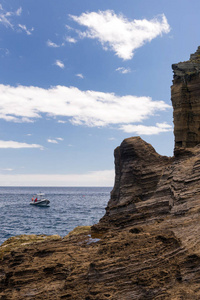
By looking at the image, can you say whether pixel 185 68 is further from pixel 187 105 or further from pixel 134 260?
pixel 134 260

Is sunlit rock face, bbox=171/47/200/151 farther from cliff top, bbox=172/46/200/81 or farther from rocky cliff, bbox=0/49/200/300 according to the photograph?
rocky cliff, bbox=0/49/200/300

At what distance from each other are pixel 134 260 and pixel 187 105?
22.5 meters

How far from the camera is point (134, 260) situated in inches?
415

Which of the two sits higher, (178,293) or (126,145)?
(126,145)

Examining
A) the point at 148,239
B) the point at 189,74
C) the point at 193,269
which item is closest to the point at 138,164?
the point at 189,74

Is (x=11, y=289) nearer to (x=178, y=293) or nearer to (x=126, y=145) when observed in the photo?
(x=178, y=293)

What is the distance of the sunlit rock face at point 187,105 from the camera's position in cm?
2842

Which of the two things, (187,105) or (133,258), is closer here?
(133,258)

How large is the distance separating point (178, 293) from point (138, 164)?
688 inches

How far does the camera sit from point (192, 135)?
94.8 feet

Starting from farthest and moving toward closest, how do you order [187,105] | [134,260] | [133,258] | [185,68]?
1. [185,68]
2. [187,105]
3. [133,258]
4. [134,260]

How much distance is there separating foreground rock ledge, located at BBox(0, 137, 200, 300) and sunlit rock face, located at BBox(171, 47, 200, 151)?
1057 centimetres

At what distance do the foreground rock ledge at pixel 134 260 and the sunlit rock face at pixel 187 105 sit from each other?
10574mm

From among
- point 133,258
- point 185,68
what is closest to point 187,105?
point 185,68
